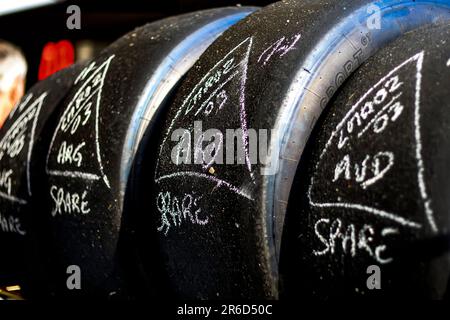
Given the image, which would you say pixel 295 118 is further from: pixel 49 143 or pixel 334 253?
pixel 49 143

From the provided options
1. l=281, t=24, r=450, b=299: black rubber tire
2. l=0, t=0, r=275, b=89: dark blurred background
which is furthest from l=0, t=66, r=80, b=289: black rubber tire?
l=0, t=0, r=275, b=89: dark blurred background

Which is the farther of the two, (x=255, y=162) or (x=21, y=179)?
(x=21, y=179)

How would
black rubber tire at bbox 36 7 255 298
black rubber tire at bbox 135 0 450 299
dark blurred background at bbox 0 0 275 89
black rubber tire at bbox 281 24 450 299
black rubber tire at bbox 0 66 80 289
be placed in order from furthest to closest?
dark blurred background at bbox 0 0 275 89 → black rubber tire at bbox 0 66 80 289 → black rubber tire at bbox 36 7 255 298 → black rubber tire at bbox 135 0 450 299 → black rubber tire at bbox 281 24 450 299

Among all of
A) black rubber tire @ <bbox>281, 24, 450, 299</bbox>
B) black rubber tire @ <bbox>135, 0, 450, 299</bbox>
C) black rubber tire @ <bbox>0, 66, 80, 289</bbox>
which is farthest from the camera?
black rubber tire @ <bbox>0, 66, 80, 289</bbox>

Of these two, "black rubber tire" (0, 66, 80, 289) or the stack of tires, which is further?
"black rubber tire" (0, 66, 80, 289)

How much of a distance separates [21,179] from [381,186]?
139 cm

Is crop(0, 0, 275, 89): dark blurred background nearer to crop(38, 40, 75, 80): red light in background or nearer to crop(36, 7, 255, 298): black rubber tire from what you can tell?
crop(38, 40, 75, 80): red light in background

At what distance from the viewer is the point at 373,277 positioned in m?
1.11

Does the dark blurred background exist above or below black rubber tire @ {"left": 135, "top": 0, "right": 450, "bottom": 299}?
above

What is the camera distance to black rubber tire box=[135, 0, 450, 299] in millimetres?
Answer: 1312

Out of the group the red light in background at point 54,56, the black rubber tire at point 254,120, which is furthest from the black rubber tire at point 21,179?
the red light in background at point 54,56

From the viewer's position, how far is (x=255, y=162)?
1.31 metres

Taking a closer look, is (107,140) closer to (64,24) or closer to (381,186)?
(381,186)

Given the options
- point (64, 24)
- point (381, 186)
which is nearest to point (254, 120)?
point (381, 186)
